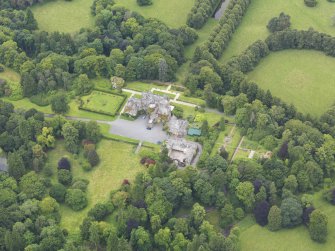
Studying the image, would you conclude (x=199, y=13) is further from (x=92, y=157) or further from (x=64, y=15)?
(x=92, y=157)

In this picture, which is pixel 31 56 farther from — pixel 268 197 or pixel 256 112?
pixel 268 197

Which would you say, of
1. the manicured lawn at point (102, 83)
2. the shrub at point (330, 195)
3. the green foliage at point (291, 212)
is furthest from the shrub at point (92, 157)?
the shrub at point (330, 195)

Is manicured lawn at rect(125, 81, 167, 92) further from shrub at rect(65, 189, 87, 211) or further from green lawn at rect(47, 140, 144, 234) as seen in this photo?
shrub at rect(65, 189, 87, 211)

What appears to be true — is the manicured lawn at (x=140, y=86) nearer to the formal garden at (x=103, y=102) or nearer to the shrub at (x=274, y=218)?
the formal garden at (x=103, y=102)

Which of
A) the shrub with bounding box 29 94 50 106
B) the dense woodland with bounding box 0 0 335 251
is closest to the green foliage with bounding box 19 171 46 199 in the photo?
the dense woodland with bounding box 0 0 335 251

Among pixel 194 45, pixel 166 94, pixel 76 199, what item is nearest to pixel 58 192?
pixel 76 199
